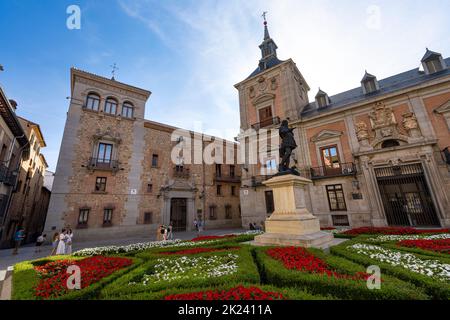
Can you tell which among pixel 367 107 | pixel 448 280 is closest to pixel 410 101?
pixel 367 107

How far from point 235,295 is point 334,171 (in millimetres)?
17291

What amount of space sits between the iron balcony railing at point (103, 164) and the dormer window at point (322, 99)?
21.8 metres

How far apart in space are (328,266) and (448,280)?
196 centimetres

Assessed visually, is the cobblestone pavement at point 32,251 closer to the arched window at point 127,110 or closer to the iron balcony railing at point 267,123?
the arched window at point 127,110

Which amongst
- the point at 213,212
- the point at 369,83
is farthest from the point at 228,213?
the point at 369,83

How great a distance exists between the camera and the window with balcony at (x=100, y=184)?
17.1 metres

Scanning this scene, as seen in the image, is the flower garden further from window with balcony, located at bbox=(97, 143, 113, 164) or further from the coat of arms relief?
window with balcony, located at bbox=(97, 143, 113, 164)

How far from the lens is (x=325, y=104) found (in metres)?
20.3

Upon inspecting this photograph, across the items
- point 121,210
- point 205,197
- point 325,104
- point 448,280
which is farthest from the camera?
point 205,197

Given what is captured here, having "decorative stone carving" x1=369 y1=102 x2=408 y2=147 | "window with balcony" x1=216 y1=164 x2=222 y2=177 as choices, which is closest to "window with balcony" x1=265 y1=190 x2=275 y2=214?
"window with balcony" x1=216 y1=164 x2=222 y2=177

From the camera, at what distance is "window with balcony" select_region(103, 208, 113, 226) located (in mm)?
16661

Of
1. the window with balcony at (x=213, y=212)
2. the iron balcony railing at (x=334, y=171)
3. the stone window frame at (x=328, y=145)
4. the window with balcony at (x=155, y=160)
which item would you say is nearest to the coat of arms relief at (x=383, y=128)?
the stone window frame at (x=328, y=145)

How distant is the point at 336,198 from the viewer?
16531 mm
